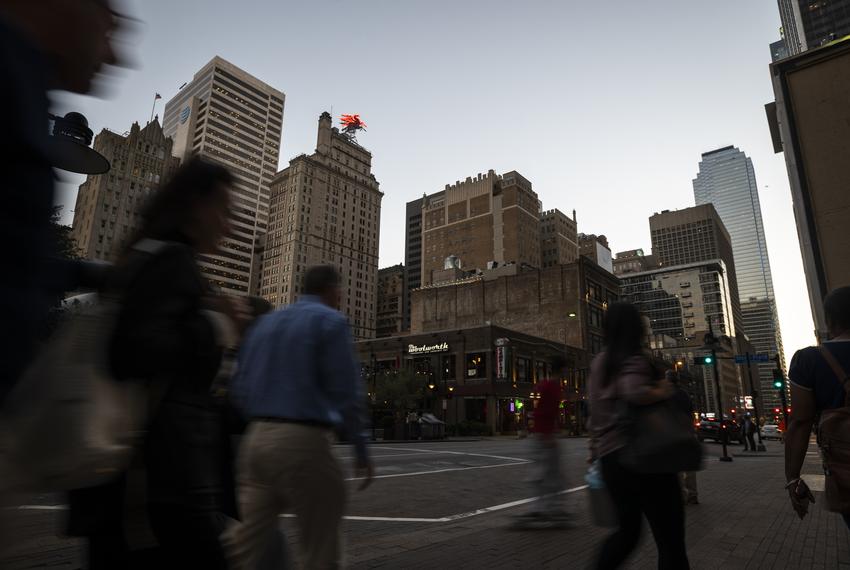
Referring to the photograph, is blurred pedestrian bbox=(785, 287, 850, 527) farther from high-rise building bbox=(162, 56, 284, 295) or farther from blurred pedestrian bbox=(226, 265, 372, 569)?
high-rise building bbox=(162, 56, 284, 295)

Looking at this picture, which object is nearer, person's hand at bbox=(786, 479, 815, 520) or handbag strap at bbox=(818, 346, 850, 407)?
handbag strap at bbox=(818, 346, 850, 407)

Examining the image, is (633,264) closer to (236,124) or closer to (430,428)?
(236,124)

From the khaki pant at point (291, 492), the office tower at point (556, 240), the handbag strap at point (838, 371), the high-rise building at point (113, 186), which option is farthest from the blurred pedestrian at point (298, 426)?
the office tower at point (556, 240)

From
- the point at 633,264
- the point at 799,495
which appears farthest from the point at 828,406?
the point at 633,264

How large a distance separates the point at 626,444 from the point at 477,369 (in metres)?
51.1

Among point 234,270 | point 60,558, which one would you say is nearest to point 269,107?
point 234,270

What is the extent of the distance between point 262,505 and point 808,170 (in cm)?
2930

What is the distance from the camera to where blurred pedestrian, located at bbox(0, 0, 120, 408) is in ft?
3.69

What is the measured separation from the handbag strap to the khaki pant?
289cm

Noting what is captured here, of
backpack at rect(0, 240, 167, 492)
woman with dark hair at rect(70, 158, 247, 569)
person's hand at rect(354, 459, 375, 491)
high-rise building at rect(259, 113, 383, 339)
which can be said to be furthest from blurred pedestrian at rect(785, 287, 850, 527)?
high-rise building at rect(259, 113, 383, 339)

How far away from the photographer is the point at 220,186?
6.84 ft

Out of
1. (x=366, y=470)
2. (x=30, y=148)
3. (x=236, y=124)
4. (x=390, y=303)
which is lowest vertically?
(x=366, y=470)

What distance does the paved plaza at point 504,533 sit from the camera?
471 centimetres

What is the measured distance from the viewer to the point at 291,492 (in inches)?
99.0
